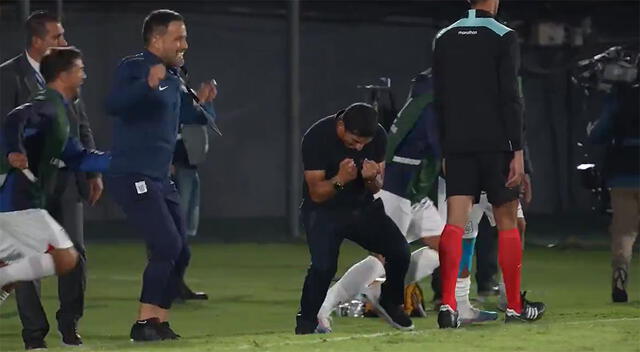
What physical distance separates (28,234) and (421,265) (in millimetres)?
2871

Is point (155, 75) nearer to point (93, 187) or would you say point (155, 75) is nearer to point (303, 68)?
point (93, 187)

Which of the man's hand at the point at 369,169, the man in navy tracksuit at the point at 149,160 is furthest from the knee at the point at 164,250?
the man's hand at the point at 369,169

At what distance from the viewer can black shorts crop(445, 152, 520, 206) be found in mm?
9344

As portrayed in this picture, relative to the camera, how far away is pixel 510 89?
30.3ft

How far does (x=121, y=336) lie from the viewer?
1049 cm

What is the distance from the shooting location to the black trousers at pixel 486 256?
1277cm

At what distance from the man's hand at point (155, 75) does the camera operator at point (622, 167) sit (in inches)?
156

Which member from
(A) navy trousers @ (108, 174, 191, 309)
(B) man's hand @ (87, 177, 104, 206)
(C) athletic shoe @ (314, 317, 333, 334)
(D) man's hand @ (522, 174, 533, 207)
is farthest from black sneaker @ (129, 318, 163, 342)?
(D) man's hand @ (522, 174, 533, 207)

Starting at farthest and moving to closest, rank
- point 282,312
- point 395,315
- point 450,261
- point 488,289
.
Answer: point 488,289, point 282,312, point 395,315, point 450,261

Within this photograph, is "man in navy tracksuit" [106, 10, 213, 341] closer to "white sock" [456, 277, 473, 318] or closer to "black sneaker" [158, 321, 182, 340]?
"black sneaker" [158, 321, 182, 340]

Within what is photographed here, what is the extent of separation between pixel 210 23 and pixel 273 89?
3.92 feet

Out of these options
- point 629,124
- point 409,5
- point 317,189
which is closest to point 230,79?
point 409,5

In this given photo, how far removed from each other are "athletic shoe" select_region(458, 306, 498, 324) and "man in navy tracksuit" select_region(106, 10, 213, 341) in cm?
183

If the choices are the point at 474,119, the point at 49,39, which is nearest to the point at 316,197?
the point at 474,119
